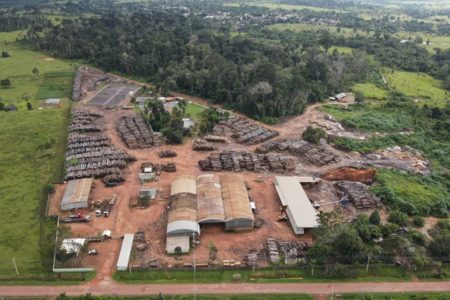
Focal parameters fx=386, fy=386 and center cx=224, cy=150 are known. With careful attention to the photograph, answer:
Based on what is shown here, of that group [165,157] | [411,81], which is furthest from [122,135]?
[411,81]

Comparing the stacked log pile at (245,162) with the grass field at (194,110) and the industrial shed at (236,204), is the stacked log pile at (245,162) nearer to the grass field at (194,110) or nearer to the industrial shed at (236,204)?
the industrial shed at (236,204)

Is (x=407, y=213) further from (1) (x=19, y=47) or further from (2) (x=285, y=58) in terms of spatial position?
(1) (x=19, y=47)

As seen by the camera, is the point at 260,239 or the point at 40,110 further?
the point at 40,110

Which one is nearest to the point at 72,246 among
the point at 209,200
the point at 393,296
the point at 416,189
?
the point at 209,200

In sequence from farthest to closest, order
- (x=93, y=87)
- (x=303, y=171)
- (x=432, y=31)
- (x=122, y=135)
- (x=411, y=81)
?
(x=432, y=31) → (x=411, y=81) → (x=93, y=87) → (x=122, y=135) → (x=303, y=171)

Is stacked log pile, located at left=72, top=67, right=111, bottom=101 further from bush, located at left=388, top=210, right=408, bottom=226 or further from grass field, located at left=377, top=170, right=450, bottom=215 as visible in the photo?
bush, located at left=388, top=210, right=408, bottom=226

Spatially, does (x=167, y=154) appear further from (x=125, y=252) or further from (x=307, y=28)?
(x=307, y=28)
